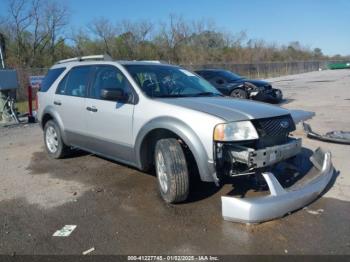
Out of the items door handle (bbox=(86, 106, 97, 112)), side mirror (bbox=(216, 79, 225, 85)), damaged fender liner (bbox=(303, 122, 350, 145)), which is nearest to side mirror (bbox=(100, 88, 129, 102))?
door handle (bbox=(86, 106, 97, 112))

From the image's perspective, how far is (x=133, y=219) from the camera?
4207 mm

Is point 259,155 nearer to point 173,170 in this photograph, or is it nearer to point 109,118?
point 173,170

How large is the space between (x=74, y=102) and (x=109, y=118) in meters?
1.02

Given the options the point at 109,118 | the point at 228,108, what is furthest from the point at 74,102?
the point at 228,108

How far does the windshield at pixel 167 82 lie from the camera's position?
16.5ft

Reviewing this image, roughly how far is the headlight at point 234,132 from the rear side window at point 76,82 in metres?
2.63

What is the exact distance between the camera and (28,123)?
37.9ft

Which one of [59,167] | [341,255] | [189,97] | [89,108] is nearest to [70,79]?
[89,108]

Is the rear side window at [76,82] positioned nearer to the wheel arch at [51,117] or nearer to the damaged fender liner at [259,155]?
the wheel arch at [51,117]

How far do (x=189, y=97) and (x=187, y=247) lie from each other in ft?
6.78

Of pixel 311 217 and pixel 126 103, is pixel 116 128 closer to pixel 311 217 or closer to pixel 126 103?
pixel 126 103

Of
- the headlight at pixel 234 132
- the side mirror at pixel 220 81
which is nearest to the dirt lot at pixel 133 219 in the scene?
the headlight at pixel 234 132

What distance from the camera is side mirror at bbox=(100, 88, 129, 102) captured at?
4765mm

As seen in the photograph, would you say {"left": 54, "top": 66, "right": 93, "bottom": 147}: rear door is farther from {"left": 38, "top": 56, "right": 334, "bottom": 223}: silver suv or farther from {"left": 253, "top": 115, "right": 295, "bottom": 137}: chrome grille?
{"left": 253, "top": 115, "right": 295, "bottom": 137}: chrome grille
